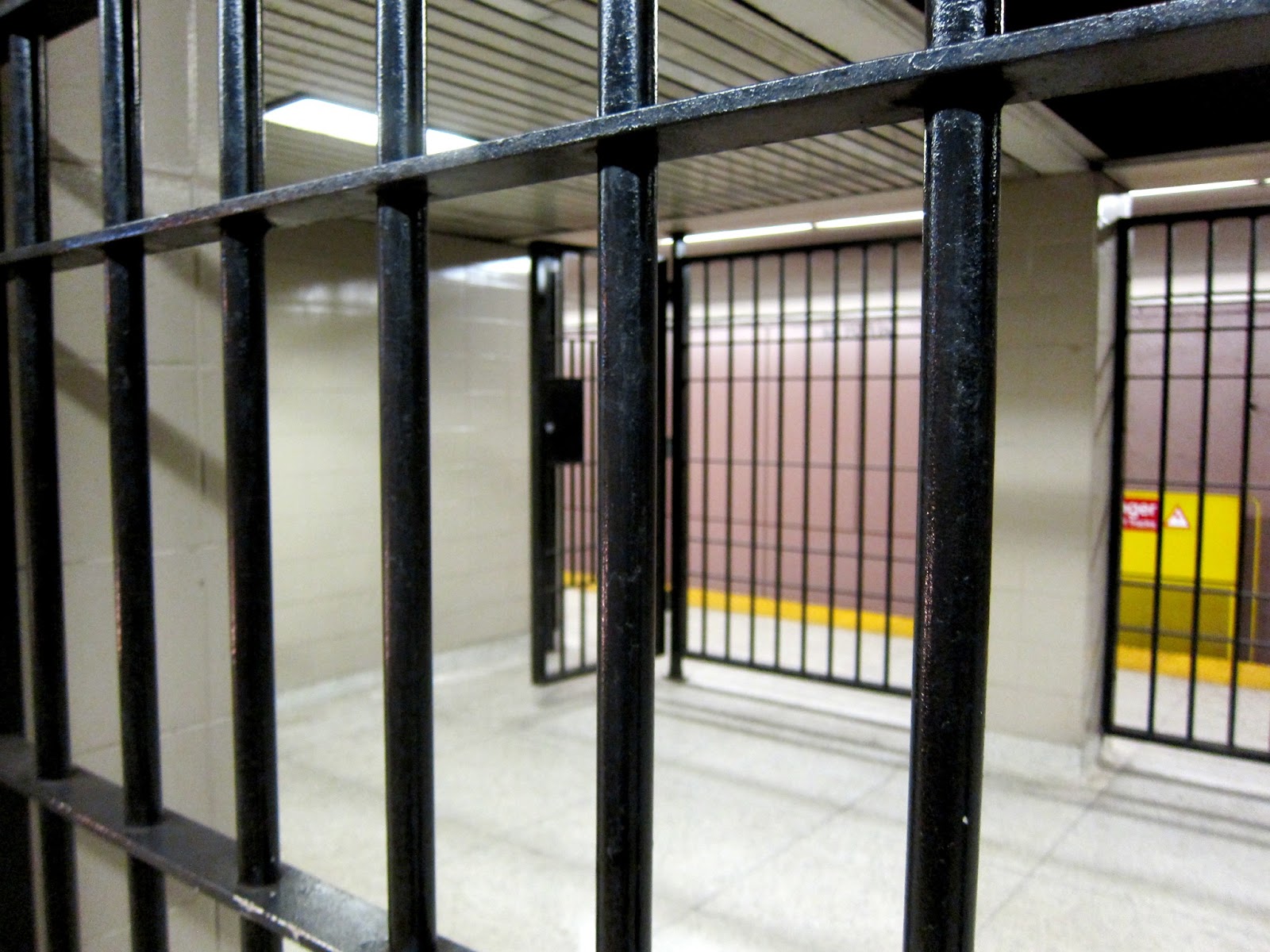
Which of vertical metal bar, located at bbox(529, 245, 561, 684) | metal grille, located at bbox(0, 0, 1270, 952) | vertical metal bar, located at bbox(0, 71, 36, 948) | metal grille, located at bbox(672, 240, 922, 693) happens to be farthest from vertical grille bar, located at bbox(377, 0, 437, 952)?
metal grille, located at bbox(672, 240, 922, 693)

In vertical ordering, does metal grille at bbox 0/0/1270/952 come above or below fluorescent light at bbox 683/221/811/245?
below

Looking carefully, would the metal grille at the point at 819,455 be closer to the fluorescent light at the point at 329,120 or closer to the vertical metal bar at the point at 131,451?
the fluorescent light at the point at 329,120

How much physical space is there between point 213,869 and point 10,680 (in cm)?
58

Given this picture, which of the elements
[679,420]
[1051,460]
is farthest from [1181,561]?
[679,420]

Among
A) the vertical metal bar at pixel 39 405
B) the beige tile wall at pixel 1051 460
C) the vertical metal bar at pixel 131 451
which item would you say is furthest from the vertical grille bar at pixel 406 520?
the beige tile wall at pixel 1051 460

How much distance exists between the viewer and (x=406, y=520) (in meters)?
0.88

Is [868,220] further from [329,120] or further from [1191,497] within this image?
[329,120]

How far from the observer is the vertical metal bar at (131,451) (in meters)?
1.12

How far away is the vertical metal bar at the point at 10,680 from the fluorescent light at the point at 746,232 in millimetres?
3972

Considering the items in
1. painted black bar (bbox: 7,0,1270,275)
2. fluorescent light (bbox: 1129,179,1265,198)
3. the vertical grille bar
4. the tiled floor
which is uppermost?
fluorescent light (bbox: 1129,179,1265,198)

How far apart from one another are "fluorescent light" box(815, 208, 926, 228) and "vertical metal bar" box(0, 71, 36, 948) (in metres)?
3.88

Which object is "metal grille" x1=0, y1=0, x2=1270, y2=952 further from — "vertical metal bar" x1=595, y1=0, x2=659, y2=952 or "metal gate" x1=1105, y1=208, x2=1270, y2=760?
"metal gate" x1=1105, y1=208, x2=1270, y2=760

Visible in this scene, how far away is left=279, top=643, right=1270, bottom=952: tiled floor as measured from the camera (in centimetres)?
270

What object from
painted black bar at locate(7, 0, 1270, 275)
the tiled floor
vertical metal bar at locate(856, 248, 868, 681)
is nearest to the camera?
painted black bar at locate(7, 0, 1270, 275)
